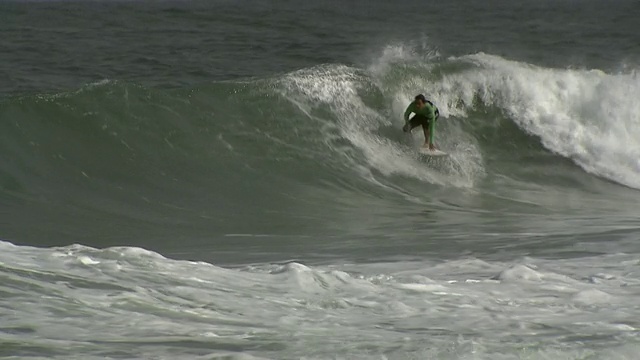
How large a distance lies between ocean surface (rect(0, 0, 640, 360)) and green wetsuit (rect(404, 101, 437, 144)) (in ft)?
1.05

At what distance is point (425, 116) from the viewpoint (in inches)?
593

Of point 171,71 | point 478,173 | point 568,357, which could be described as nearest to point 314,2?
point 171,71

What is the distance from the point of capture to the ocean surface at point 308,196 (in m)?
5.93

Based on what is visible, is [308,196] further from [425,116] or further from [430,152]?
[425,116]

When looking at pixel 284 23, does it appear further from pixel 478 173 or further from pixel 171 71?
pixel 478 173

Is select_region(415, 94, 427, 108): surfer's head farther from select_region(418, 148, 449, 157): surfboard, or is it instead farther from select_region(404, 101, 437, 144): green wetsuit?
select_region(418, 148, 449, 157): surfboard

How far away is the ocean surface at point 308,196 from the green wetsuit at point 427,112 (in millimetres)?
320

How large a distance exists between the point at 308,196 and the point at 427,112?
2.95m

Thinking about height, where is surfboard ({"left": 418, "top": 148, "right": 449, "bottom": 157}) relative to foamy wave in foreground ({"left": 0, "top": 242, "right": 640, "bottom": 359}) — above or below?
above

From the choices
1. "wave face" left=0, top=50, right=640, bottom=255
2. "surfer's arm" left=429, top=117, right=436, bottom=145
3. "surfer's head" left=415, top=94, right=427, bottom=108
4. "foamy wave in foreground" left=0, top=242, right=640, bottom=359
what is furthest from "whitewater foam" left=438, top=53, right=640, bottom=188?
"foamy wave in foreground" left=0, top=242, right=640, bottom=359

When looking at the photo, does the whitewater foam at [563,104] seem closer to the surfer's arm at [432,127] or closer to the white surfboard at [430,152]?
the surfer's arm at [432,127]

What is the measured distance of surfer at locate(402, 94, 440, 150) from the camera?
14953mm

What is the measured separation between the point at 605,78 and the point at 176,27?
10641 mm

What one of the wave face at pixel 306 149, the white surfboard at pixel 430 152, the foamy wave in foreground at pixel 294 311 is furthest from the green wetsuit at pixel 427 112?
the foamy wave in foreground at pixel 294 311
